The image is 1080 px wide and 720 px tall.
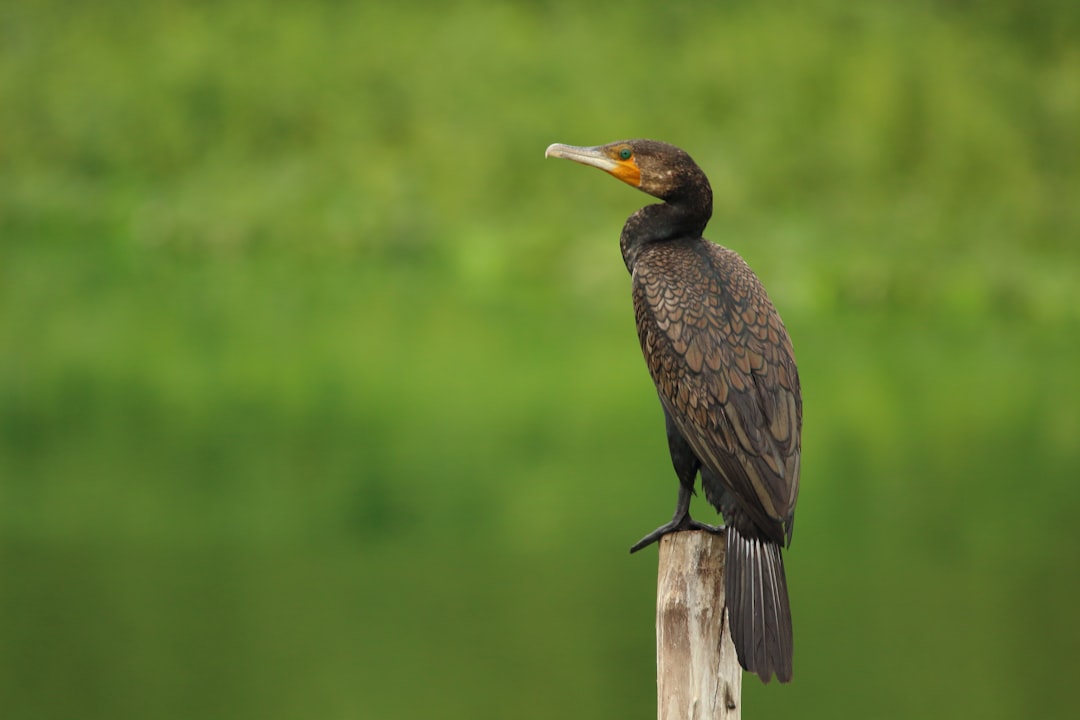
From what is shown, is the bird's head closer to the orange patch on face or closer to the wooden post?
the orange patch on face

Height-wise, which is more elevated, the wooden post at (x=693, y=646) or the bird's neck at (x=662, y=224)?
the bird's neck at (x=662, y=224)

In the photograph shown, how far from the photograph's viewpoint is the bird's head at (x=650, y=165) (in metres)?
4.34

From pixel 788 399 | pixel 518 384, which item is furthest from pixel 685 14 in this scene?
pixel 788 399

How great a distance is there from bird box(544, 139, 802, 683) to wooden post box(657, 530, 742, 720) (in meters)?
0.09

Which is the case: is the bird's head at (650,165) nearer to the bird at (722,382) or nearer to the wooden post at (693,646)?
the bird at (722,382)

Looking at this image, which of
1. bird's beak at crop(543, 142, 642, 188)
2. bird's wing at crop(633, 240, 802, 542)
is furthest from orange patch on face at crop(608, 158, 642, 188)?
bird's wing at crop(633, 240, 802, 542)

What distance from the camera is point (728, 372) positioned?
4.00 m

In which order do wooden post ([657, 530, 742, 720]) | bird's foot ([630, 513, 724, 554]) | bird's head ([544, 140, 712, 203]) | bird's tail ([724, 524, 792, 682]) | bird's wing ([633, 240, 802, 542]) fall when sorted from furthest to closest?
bird's head ([544, 140, 712, 203]) → bird's foot ([630, 513, 724, 554]) → bird's wing ([633, 240, 802, 542]) → wooden post ([657, 530, 742, 720]) → bird's tail ([724, 524, 792, 682])

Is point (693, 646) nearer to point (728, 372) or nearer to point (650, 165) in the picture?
point (728, 372)

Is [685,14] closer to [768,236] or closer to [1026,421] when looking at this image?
[768,236]

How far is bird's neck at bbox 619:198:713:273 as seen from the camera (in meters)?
4.38

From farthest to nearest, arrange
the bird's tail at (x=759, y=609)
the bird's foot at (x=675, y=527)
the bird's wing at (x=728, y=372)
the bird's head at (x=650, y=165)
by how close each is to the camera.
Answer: the bird's head at (x=650, y=165), the bird's foot at (x=675, y=527), the bird's wing at (x=728, y=372), the bird's tail at (x=759, y=609)

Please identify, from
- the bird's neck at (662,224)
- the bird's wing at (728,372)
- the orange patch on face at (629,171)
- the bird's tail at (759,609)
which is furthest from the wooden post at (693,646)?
the orange patch on face at (629,171)

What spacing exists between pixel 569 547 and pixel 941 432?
4569mm
